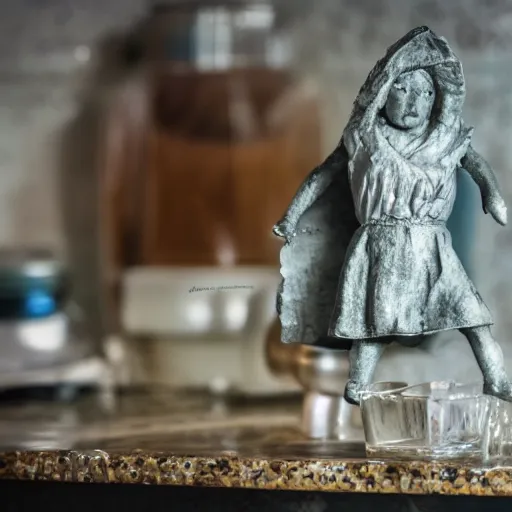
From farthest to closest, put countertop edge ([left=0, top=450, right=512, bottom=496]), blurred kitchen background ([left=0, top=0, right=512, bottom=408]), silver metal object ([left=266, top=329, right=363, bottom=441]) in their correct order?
blurred kitchen background ([left=0, top=0, right=512, bottom=408]) → silver metal object ([left=266, top=329, right=363, bottom=441]) → countertop edge ([left=0, top=450, right=512, bottom=496])

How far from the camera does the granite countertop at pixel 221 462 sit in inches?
18.6

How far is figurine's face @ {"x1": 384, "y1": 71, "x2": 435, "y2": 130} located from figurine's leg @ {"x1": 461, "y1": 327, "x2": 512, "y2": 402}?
11cm

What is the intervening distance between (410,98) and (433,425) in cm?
17

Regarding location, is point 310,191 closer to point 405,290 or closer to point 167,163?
point 405,290

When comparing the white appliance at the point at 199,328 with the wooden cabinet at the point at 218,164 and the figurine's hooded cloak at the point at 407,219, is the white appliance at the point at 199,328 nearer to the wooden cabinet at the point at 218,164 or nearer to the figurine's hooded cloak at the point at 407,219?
the wooden cabinet at the point at 218,164

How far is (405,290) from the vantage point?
51 cm

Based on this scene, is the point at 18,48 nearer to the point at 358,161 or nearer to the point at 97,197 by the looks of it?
the point at 97,197

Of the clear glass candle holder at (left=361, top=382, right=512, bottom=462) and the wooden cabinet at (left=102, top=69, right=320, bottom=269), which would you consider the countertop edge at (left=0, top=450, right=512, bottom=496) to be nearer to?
the clear glass candle holder at (left=361, top=382, right=512, bottom=462)

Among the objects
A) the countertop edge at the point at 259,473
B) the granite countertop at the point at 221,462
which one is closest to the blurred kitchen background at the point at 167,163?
the granite countertop at the point at 221,462

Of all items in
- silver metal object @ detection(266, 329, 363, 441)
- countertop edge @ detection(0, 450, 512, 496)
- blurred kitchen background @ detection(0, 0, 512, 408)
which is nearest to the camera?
countertop edge @ detection(0, 450, 512, 496)

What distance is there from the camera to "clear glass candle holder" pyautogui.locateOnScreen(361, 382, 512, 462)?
503 millimetres

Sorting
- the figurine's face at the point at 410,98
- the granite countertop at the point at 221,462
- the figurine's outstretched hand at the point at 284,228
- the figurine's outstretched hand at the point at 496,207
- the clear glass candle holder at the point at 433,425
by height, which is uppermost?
the figurine's face at the point at 410,98

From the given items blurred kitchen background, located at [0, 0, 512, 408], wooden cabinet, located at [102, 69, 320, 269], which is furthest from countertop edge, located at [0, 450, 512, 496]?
wooden cabinet, located at [102, 69, 320, 269]

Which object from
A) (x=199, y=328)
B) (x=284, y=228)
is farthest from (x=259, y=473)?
(x=199, y=328)
